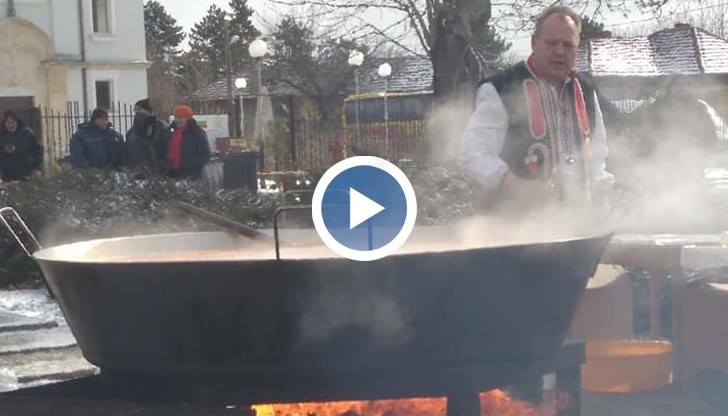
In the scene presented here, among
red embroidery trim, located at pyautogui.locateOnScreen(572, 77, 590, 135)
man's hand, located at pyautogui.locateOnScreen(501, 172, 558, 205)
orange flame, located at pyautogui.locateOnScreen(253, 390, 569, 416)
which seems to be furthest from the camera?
red embroidery trim, located at pyautogui.locateOnScreen(572, 77, 590, 135)

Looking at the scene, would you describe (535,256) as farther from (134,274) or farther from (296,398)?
(134,274)

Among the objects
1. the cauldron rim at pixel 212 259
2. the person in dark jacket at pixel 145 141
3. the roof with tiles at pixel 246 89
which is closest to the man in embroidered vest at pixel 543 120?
the cauldron rim at pixel 212 259

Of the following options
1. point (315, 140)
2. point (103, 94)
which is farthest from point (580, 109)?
point (103, 94)

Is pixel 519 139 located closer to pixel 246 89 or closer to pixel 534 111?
pixel 534 111

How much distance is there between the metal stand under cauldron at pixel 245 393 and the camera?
2.87 m

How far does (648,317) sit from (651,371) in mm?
964

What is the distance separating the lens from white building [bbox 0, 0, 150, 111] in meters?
34.3

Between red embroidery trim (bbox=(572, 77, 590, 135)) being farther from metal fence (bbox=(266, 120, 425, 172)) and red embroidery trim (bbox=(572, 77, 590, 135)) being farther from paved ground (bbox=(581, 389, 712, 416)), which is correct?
metal fence (bbox=(266, 120, 425, 172))

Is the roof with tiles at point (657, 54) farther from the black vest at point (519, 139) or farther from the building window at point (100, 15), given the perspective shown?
the black vest at point (519, 139)

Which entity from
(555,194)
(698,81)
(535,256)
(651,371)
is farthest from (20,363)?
(698,81)

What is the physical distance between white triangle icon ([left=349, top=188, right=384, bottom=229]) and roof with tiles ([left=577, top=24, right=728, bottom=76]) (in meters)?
35.1

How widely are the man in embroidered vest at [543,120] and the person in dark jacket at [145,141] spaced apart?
657 cm

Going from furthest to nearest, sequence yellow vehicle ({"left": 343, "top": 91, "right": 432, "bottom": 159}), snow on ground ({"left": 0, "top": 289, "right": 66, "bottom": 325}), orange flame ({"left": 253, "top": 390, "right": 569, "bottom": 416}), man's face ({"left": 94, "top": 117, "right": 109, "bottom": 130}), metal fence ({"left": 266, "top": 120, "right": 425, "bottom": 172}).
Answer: metal fence ({"left": 266, "top": 120, "right": 425, "bottom": 172})
yellow vehicle ({"left": 343, "top": 91, "right": 432, "bottom": 159})
man's face ({"left": 94, "top": 117, "right": 109, "bottom": 130})
snow on ground ({"left": 0, "top": 289, "right": 66, "bottom": 325})
orange flame ({"left": 253, "top": 390, "right": 569, "bottom": 416})
